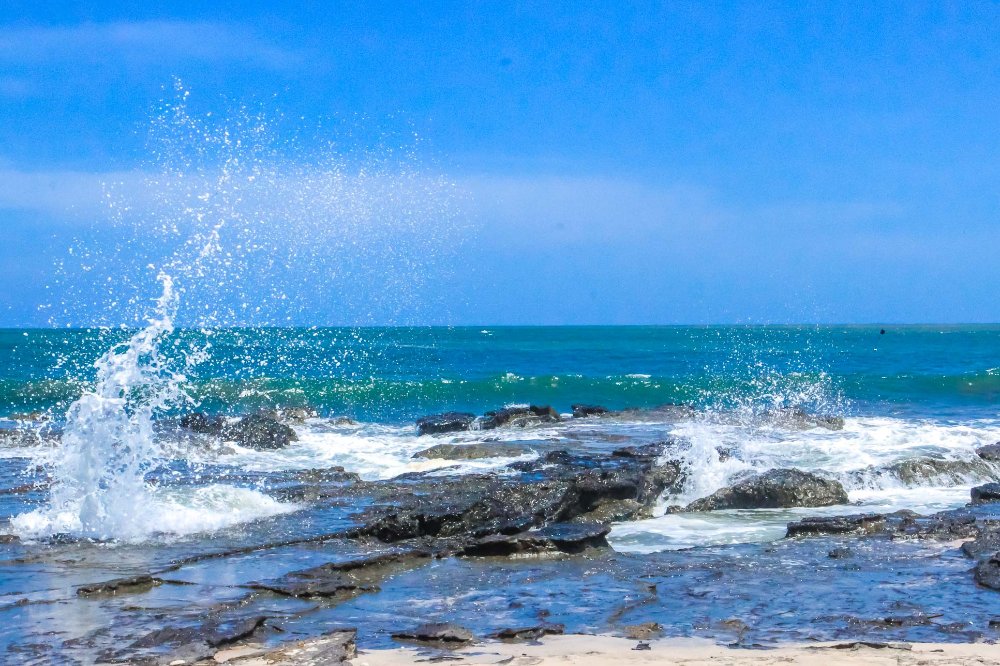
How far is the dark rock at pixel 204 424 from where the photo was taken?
2050 centimetres

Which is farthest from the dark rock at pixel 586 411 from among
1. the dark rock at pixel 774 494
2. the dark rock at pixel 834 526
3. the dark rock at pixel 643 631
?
the dark rock at pixel 643 631

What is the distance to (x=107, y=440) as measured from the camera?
11812 millimetres

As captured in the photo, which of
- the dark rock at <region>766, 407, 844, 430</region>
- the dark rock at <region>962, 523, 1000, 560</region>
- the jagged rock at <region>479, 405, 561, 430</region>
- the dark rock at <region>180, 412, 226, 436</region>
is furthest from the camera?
the jagged rock at <region>479, 405, 561, 430</region>

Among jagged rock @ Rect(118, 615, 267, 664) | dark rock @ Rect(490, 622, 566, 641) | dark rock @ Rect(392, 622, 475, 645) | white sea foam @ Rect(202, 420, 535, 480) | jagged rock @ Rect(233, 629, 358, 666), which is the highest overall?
jagged rock @ Rect(118, 615, 267, 664)

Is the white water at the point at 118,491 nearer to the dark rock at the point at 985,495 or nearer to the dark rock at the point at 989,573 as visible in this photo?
the dark rock at the point at 989,573

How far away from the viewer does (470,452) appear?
17.5m

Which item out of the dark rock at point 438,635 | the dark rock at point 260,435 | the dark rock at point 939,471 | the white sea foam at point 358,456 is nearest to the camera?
the dark rock at point 438,635

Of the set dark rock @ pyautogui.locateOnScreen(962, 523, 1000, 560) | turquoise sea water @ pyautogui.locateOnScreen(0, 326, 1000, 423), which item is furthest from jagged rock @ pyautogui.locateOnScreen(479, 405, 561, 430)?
dark rock @ pyautogui.locateOnScreen(962, 523, 1000, 560)

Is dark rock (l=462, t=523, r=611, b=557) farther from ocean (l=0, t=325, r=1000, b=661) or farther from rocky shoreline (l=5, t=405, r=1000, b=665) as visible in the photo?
ocean (l=0, t=325, r=1000, b=661)

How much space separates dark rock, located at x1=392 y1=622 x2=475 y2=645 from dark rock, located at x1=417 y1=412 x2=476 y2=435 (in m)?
15.4

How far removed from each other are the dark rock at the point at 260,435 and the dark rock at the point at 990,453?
12511 millimetres

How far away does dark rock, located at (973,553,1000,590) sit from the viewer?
26.0 ft

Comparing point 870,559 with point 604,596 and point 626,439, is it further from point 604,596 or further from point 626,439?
point 626,439

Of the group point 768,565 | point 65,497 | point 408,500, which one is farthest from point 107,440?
point 768,565
